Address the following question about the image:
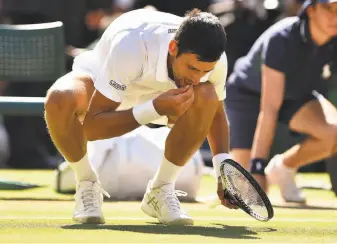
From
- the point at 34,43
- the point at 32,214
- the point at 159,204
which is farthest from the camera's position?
the point at 34,43

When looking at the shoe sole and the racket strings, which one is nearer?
the racket strings

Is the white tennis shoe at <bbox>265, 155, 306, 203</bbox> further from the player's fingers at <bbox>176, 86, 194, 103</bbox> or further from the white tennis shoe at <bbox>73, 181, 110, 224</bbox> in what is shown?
the player's fingers at <bbox>176, 86, 194, 103</bbox>

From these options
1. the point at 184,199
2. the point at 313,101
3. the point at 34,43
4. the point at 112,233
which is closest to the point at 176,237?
the point at 112,233

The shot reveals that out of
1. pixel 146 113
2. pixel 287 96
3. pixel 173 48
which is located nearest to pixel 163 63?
A: pixel 173 48

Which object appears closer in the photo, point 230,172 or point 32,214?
point 230,172

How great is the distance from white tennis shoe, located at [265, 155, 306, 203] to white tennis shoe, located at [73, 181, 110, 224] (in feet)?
7.14

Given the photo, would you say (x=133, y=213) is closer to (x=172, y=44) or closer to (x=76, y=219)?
(x=76, y=219)

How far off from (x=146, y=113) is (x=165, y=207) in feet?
2.20

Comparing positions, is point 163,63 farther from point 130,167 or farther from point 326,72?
point 326,72

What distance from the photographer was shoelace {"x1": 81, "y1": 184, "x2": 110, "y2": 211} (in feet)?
19.1

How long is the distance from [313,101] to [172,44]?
103 inches

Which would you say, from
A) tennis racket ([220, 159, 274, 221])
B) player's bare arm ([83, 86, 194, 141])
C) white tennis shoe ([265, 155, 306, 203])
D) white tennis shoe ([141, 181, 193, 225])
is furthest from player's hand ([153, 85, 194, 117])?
white tennis shoe ([265, 155, 306, 203])

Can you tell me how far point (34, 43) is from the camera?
8.55 metres

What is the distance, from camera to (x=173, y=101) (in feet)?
17.6
